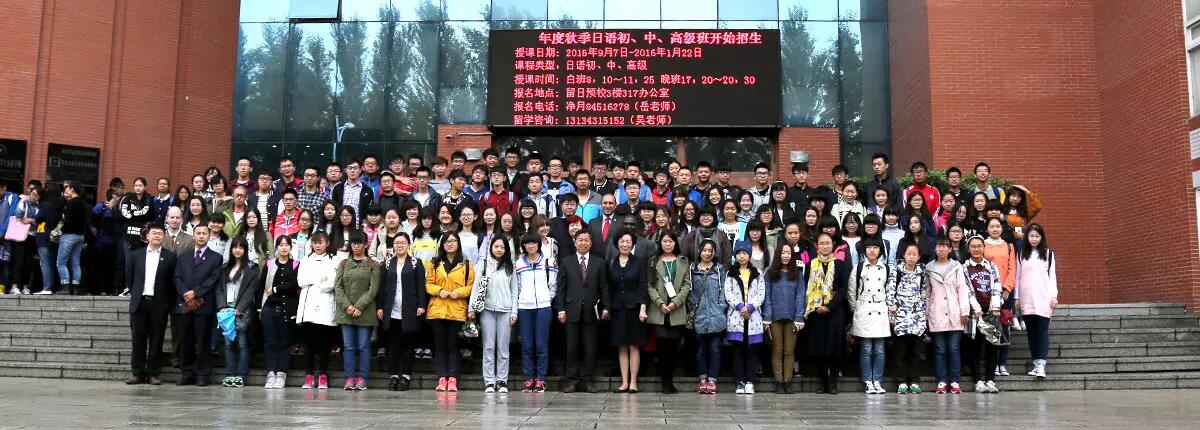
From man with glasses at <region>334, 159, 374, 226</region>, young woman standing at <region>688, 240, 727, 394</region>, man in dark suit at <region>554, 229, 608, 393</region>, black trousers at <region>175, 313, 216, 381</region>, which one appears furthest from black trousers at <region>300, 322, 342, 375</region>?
young woman standing at <region>688, 240, 727, 394</region>

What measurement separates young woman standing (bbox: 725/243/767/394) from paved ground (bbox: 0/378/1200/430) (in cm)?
40

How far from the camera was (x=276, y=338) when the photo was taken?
10328 millimetres

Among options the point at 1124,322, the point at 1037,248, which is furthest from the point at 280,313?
the point at 1124,322

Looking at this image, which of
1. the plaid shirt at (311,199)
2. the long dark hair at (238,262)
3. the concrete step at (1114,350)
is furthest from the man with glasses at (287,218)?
the concrete step at (1114,350)

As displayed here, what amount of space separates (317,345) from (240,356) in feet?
2.75

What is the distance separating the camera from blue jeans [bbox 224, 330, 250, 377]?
10281mm

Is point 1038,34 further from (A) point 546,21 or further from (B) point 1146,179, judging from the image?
(A) point 546,21

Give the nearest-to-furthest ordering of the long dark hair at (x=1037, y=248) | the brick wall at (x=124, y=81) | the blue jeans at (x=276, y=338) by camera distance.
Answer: the blue jeans at (x=276, y=338) < the long dark hair at (x=1037, y=248) < the brick wall at (x=124, y=81)

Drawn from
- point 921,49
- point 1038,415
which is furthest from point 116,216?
point 921,49

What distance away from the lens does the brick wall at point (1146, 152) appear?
43.6 ft

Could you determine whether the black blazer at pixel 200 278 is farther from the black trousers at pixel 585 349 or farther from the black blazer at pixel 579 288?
the black trousers at pixel 585 349

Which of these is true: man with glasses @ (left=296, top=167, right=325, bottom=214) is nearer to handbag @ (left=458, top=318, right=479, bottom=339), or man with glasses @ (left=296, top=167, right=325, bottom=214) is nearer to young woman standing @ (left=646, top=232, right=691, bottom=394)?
handbag @ (left=458, top=318, right=479, bottom=339)

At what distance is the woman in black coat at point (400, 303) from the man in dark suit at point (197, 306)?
1865 millimetres

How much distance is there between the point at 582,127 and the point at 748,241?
7220 mm
